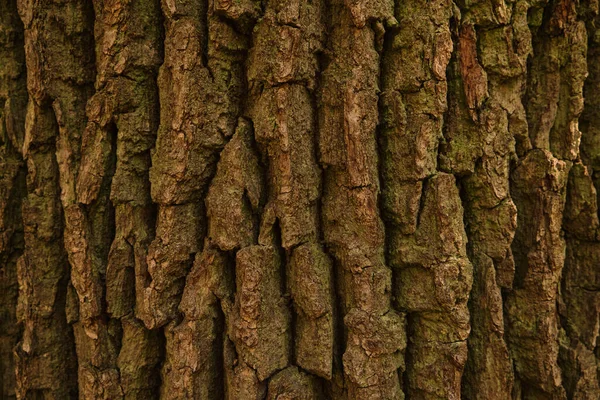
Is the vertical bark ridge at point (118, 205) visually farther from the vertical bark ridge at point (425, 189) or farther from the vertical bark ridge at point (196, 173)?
the vertical bark ridge at point (425, 189)

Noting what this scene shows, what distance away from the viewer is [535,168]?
5.15ft

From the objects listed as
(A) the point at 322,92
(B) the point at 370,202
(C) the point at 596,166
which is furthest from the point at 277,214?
(C) the point at 596,166

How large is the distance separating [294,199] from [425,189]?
1.38ft

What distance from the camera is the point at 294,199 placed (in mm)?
1396

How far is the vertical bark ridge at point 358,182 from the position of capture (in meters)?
1.39

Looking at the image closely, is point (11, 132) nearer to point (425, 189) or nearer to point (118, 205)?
point (118, 205)

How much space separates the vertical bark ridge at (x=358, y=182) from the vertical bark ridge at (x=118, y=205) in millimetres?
592

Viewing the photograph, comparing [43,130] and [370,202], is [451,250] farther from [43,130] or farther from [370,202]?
[43,130]

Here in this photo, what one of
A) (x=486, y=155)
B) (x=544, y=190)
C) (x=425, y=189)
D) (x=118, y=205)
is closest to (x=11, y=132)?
(x=118, y=205)

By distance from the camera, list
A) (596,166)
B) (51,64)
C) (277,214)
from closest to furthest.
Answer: (277,214) → (51,64) → (596,166)

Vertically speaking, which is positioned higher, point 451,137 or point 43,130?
point 43,130

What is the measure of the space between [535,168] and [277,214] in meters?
0.92

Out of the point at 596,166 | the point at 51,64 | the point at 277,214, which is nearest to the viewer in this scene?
the point at 277,214

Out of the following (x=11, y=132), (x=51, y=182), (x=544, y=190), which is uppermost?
(x=11, y=132)
